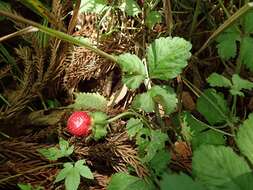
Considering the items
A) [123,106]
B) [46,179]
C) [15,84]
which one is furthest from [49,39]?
[46,179]

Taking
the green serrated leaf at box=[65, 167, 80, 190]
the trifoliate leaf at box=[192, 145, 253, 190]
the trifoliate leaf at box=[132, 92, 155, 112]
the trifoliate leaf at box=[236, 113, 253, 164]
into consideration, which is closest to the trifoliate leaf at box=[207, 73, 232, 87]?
the trifoliate leaf at box=[132, 92, 155, 112]

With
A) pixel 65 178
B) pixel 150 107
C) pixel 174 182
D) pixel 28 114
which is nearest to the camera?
pixel 174 182

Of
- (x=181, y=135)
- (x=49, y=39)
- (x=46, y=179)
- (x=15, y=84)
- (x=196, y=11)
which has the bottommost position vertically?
(x=46, y=179)

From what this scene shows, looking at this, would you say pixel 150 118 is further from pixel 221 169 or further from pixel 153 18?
pixel 221 169

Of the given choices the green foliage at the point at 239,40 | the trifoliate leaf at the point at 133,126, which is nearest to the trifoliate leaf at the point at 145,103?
the trifoliate leaf at the point at 133,126

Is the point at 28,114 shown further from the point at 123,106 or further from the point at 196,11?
the point at 196,11

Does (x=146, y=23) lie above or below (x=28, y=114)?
above

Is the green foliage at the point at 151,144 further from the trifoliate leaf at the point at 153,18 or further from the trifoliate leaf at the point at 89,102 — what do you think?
the trifoliate leaf at the point at 153,18
